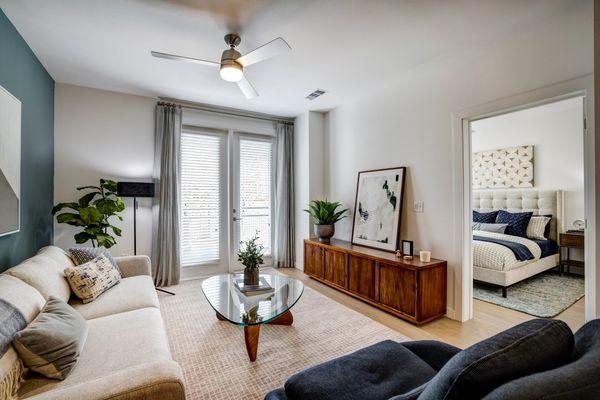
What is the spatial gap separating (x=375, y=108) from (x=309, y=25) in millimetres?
1791

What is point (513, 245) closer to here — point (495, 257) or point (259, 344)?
point (495, 257)

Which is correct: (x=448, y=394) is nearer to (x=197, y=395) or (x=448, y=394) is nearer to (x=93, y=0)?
(x=197, y=395)

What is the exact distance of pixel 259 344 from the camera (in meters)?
2.44

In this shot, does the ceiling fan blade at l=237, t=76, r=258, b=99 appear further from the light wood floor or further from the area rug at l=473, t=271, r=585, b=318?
the area rug at l=473, t=271, r=585, b=318

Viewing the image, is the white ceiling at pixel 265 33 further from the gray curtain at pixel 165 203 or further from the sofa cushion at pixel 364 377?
the sofa cushion at pixel 364 377

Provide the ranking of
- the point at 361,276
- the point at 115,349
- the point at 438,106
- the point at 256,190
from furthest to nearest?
the point at 256,190 < the point at 361,276 < the point at 438,106 < the point at 115,349

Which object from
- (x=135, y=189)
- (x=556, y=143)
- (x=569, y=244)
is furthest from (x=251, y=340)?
(x=556, y=143)

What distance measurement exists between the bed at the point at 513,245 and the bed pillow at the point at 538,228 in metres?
0.12

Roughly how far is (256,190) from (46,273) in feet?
10.4

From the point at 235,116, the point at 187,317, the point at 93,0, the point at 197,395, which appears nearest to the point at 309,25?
the point at 93,0

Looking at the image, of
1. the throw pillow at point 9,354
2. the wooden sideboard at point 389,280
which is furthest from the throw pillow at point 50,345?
the wooden sideboard at point 389,280

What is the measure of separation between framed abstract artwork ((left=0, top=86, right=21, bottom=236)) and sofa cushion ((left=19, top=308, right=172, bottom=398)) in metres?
1.20

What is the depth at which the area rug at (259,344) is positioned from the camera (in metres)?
1.95

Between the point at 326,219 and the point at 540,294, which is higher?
the point at 326,219
